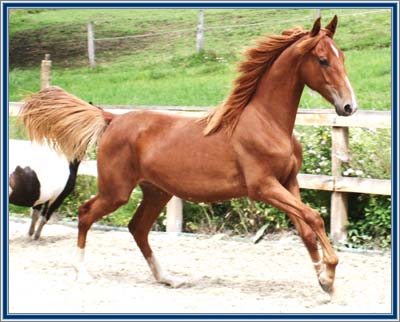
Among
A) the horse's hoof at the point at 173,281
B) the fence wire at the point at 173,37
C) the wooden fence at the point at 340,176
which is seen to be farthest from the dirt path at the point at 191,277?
the fence wire at the point at 173,37

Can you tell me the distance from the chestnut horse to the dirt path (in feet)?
0.83

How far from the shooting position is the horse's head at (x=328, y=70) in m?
5.16

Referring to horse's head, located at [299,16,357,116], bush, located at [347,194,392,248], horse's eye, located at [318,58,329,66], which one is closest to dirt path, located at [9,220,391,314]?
bush, located at [347,194,392,248]

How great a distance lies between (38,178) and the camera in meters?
7.23

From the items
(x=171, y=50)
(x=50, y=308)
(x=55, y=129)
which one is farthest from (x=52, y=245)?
(x=171, y=50)

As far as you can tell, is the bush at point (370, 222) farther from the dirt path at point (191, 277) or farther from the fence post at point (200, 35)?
the fence post at point (200, 35)

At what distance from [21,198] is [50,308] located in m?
2.20

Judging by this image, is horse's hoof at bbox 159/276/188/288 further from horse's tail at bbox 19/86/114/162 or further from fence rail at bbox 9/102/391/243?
fence rail at bbox 9/102/391/243

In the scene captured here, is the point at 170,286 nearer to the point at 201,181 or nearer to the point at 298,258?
the point at 201,181

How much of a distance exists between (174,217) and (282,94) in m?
2.63

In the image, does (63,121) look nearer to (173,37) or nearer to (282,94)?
(282,94)

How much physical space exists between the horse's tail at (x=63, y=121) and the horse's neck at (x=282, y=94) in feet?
4.66

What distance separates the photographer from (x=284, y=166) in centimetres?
542

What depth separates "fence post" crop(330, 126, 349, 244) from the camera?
7004 mm
